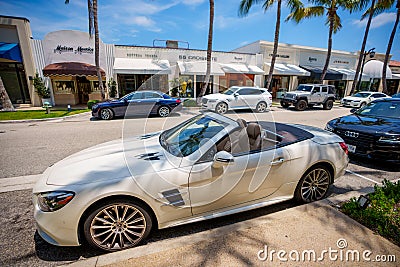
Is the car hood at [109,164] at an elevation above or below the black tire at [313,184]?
above

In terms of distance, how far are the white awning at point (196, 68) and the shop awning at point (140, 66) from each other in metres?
1.19

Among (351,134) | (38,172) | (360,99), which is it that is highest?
(351,134)

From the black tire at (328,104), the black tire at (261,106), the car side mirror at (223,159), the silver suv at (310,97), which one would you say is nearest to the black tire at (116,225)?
the car side mirror at (223,159)

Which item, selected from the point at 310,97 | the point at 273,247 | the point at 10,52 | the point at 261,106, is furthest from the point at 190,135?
the point at 10,52

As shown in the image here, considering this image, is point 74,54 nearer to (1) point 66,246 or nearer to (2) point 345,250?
(1) point 66,246

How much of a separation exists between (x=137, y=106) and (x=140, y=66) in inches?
239

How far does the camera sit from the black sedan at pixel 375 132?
156 inches

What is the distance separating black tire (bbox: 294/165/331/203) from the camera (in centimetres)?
291

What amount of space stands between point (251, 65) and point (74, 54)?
15.7 meters

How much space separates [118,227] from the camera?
2115mm

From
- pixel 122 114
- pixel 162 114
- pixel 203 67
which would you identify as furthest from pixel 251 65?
pixel 122 114

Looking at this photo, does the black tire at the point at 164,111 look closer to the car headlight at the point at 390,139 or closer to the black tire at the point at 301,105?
the car headlight at the point at 390,139

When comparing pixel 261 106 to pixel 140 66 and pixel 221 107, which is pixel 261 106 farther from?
pixel 140 66

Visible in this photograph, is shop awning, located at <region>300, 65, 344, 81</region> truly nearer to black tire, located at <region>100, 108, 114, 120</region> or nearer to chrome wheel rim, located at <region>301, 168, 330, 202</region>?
black tire, located at <region>100, 108, 114, 120</region>
